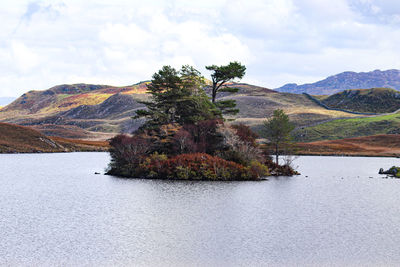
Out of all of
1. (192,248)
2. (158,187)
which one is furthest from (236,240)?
(158,187)

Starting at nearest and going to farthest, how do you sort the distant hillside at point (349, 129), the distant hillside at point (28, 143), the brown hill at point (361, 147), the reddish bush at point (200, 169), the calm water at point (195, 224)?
1. the calm water at point (195, 224)
2. the reddish bush at point (200, 169)
3. the distant hillside at point (28, 143)
4. the brown hill at point (361, 147)
5. the distant hillside at point (349, 129)

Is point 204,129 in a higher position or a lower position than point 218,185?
higher

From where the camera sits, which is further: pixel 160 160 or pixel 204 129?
pixel 204 129

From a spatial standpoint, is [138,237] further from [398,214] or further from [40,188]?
[40,188]

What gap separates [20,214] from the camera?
31.3m

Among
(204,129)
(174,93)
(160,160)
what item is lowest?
(160,160)

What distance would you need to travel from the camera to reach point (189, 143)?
5984 cm

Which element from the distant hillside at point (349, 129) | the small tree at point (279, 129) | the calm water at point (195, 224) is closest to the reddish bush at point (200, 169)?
the calm water at point (195, 224)

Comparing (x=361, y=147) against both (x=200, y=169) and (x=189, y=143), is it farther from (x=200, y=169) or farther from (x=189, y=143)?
(x=200, y=169)

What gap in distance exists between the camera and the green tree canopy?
6788 cm

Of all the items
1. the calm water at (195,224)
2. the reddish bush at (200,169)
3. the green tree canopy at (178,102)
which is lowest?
the calm water at (195,224)

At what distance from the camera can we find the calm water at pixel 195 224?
21333mm

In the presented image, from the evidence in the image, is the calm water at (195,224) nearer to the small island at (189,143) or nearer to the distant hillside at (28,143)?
the small island at (189,143)

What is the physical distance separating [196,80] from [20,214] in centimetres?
4605
